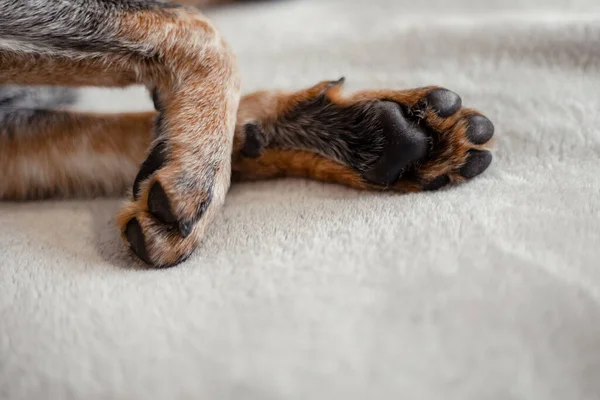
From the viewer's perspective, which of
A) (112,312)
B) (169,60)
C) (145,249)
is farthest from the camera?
(169,60)

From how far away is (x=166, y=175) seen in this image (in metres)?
1.01

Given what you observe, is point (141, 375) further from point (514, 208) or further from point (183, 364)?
point (514, 208)

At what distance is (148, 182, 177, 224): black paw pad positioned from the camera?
975mm

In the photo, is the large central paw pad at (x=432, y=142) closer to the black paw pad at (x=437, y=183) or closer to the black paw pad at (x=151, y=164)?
the black paw pad at (x=437, y=183)

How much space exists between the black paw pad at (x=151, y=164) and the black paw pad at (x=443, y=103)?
469 mm

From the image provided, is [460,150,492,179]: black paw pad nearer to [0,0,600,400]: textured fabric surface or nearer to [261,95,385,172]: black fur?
[0,0,600,400]: textured fabric surface

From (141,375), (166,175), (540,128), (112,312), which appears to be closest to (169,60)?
(166,175)

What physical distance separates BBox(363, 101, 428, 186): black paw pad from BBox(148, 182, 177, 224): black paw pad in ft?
1.14

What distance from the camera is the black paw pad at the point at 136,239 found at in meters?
0.96

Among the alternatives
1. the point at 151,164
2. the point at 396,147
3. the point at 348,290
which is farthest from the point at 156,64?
the point at 348,290

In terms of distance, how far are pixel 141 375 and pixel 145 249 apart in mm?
248

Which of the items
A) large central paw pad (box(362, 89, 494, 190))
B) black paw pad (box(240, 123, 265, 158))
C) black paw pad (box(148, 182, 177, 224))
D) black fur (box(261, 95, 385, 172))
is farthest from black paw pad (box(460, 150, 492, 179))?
black paw pad (box(148, 182, 177, 224))

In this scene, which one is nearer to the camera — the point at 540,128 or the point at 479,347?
the point at 479,347

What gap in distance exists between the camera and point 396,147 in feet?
3.34
